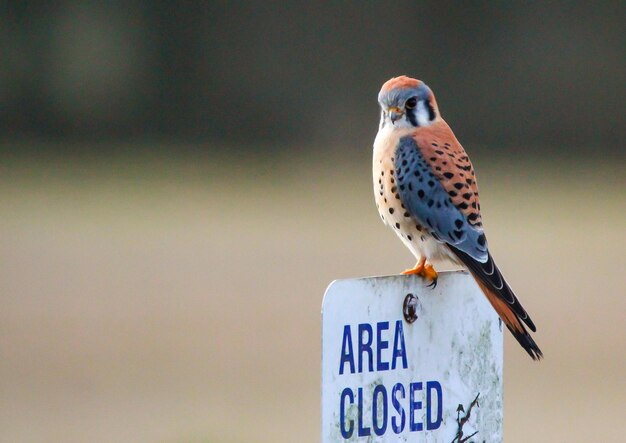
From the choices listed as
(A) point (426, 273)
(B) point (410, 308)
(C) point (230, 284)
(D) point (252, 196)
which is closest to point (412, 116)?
(A) point (426, 273)

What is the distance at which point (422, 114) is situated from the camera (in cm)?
364

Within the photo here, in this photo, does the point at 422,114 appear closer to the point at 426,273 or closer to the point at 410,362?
the point at 426,273

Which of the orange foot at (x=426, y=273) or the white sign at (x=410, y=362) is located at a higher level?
the orange foot at (x=426, y=273)

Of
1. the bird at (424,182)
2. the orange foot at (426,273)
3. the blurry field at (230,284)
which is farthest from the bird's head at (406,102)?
the blurry field at (230,284)

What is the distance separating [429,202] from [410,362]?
1010 mm

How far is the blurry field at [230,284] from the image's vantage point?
7.83 meters

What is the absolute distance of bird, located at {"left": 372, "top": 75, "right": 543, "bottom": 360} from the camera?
11.3 ft

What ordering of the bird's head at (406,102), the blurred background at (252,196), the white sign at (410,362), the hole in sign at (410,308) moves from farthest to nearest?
the blurred background at (252,196) → the bird's head at (406,102) → the hole in sign at (410,308) → the white sign at (410,362)

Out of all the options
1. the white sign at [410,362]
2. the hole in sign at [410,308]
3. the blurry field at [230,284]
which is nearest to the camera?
the white sign at [410,362]

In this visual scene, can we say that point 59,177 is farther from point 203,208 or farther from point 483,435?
point 483,435

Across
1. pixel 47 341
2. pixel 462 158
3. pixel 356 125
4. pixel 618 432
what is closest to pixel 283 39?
pixel 356 125

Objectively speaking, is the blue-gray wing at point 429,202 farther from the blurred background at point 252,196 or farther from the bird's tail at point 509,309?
the blurred background at point 252,196

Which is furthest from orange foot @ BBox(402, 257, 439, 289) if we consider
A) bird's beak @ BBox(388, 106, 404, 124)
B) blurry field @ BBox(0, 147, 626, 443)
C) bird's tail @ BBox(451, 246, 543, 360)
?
blurry field @ BBox(0, 147, 626, 443)

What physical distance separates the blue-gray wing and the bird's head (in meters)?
0.07
